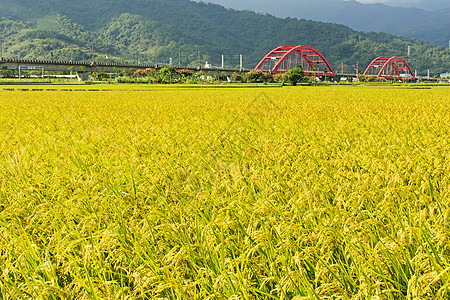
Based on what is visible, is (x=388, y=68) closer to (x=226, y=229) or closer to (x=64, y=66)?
(x=64, y=66)

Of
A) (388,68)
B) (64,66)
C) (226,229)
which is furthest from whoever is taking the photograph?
(388,68)

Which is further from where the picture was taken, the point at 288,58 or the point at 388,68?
the point at 388,68

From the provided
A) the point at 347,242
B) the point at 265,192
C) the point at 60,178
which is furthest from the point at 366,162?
the point at 60,178

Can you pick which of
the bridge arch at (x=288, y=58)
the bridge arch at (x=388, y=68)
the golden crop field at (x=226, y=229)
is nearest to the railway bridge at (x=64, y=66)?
the bridge arch at (x=288, y=58)

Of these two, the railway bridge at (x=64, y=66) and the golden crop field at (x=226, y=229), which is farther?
the railway bridge at (x=64, y=66)

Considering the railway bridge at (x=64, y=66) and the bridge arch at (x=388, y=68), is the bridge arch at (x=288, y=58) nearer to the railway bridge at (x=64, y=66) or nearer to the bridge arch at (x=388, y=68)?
the railway bridge at (x=64, y=66)

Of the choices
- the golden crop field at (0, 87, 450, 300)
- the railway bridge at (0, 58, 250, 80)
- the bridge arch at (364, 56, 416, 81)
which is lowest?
the golden crop field at (0, 87, 450, 300)

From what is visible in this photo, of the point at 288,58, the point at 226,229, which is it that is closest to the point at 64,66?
the point at 288,58

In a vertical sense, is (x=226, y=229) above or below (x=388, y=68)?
below

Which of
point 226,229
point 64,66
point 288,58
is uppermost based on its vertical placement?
point 288,58

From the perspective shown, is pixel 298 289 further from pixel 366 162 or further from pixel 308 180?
pixel 366 162

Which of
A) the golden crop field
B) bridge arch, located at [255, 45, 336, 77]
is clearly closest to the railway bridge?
bridge arch, located at [255, 45, 336, 77]

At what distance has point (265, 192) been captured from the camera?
3223 millimetres

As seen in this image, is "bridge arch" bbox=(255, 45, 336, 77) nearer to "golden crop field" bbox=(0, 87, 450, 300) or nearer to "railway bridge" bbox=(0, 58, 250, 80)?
"railway bridge" bbox=(0, 58, 250, 80)
